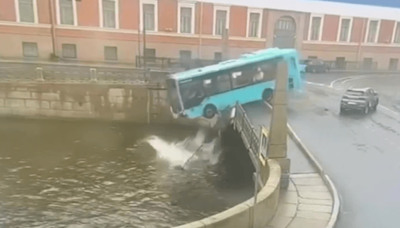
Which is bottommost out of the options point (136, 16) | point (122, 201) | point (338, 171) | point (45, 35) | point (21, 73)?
point (122, 201)

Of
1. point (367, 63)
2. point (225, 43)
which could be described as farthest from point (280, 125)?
point (367, 63)

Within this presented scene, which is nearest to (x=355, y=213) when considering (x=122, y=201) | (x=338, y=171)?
(x=338, y=171)

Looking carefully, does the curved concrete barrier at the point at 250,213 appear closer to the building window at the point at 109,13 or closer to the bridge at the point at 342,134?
the bridge at the point at 342,134

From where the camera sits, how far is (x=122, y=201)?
657 cm

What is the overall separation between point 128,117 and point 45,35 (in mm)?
5139

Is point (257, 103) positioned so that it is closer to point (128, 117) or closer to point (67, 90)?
point (128, 117)

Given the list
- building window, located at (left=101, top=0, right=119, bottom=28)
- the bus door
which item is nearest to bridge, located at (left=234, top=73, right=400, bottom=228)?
the bus door

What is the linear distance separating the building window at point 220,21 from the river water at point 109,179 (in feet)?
11.5

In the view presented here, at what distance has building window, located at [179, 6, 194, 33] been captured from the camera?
12186mm

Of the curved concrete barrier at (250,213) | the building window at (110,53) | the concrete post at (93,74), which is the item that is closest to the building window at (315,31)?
the curved concrete barrier at (250,213)

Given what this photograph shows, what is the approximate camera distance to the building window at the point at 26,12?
13398 mm

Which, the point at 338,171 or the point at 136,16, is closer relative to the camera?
the point at 338,171

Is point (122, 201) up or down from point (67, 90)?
down

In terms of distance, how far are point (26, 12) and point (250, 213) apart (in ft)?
42.6
